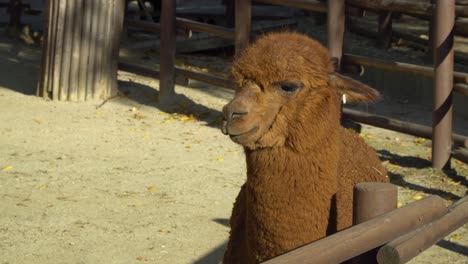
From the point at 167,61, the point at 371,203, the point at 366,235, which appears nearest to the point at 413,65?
the point at 167,61

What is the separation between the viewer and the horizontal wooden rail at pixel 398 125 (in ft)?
27.7

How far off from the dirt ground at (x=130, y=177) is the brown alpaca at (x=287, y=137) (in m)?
2.36

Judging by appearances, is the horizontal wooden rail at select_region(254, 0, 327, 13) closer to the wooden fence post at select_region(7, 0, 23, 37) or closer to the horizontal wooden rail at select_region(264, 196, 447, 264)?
the horizontal wooden rail at select_region(264, 196, 447, 264)

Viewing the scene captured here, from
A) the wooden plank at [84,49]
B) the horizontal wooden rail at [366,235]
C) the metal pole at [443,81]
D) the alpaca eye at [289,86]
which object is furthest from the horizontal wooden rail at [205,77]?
the horizontal wooden rail at [366,235]

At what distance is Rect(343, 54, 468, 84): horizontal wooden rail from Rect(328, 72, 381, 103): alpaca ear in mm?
4269

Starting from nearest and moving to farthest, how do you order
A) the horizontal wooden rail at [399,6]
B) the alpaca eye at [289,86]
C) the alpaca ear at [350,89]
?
the alpaca eye at [289,86], the alpaca ear at [350,89], the horizontal wooden rail at [399,6]

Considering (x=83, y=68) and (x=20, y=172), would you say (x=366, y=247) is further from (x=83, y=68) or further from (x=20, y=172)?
(x=83, y=68)

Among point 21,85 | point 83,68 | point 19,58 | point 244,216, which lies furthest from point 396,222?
point 19,58

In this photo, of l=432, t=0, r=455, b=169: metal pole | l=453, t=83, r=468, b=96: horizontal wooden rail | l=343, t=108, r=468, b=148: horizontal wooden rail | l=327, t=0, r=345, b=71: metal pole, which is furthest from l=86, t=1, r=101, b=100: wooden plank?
l=453, t=83, r=468, b=96: horizontal wooden rail

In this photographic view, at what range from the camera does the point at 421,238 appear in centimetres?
371

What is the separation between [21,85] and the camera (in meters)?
11.4

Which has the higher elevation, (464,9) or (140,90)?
(464,9)

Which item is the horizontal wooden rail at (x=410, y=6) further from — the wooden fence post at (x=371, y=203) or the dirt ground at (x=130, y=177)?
the wooden fence post at (x=371, y=203)

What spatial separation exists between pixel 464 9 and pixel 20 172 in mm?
4154
